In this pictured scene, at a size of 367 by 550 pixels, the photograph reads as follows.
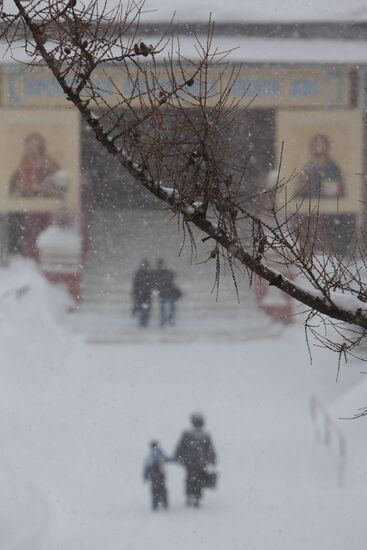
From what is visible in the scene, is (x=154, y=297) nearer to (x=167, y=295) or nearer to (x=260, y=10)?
(x=167, y=295)

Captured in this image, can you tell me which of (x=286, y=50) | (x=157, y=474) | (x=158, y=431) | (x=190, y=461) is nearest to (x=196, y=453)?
(x=190, y=461)

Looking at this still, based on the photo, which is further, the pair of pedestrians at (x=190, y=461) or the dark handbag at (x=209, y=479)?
the dark handbag at (x=209, y=479)

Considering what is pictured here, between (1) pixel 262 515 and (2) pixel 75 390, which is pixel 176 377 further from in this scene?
(1) pixel 262 515

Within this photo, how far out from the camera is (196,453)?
9.71m

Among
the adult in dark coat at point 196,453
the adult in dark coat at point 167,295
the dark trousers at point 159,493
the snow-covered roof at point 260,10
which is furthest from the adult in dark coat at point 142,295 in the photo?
the snow-covered roof at point 260,10

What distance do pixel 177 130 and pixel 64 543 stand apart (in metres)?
8.70

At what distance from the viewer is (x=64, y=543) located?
1091 centimetres

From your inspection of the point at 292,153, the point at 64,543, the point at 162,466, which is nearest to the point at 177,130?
the point at 162,466

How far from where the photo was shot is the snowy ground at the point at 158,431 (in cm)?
1135

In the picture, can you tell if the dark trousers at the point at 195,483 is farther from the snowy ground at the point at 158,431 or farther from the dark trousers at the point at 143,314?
the dark trousers at the point at 143,314

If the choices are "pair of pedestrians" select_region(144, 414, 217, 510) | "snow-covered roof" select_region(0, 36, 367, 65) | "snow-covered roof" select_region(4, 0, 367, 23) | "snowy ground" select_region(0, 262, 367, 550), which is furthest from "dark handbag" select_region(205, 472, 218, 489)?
"snow-covered roof" select_region(4, 0, 367, 23)

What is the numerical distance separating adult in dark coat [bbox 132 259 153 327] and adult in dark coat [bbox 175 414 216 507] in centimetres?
369

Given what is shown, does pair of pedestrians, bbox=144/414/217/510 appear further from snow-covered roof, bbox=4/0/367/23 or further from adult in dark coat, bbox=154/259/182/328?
snow-covered roof, bbox=4/0/367/23

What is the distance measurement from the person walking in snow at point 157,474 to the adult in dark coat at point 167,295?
348 centimetres
